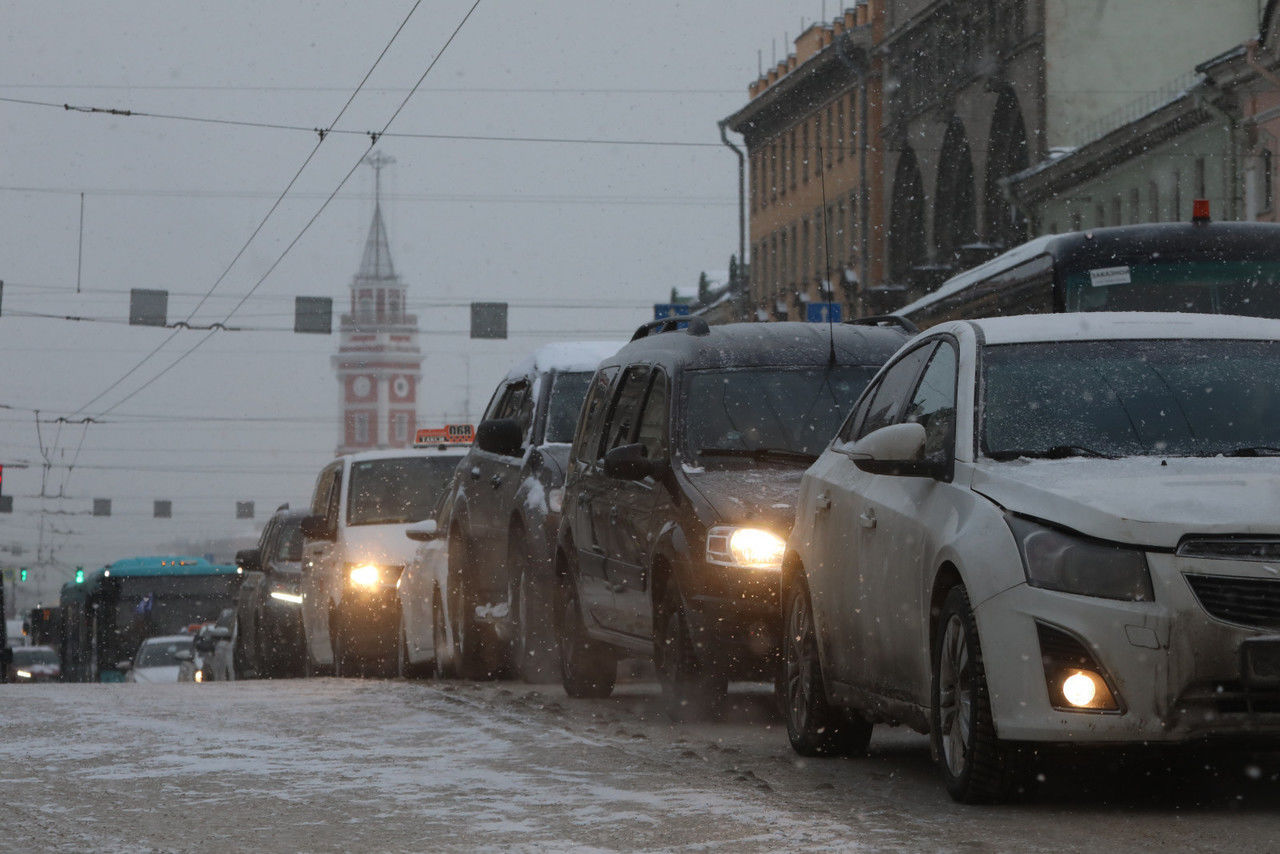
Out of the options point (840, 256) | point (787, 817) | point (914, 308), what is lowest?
point (787, 817)

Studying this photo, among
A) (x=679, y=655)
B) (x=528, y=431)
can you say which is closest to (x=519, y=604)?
(x=528, y=431)

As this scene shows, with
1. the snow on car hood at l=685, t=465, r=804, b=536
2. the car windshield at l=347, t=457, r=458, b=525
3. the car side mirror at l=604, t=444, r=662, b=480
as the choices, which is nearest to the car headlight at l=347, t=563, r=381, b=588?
the car windshield at l=347, t=457, r=458, b=525

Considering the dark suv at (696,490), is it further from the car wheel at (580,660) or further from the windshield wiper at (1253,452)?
the windshield wiper at (1253,452)

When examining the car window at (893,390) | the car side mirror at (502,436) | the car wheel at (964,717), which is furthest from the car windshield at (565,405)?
the car wheel at (964,717)

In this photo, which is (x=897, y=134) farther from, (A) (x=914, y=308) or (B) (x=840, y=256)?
(A) (x=914, y=308)

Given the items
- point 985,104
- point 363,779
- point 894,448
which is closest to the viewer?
point 894,448

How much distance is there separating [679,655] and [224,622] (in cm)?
2477

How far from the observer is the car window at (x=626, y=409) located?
12844 mm

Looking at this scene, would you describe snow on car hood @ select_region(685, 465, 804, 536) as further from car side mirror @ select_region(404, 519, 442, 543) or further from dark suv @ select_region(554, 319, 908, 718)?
car side mirror @ select_region(404, 519, 442, 543)

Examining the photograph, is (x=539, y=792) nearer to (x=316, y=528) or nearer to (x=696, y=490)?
(x=696, y=490)

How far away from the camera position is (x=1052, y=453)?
8070 mm

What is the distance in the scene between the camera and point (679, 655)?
1141 centimetres

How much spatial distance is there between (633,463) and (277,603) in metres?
14.7

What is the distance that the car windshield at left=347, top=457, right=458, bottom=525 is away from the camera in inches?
842
